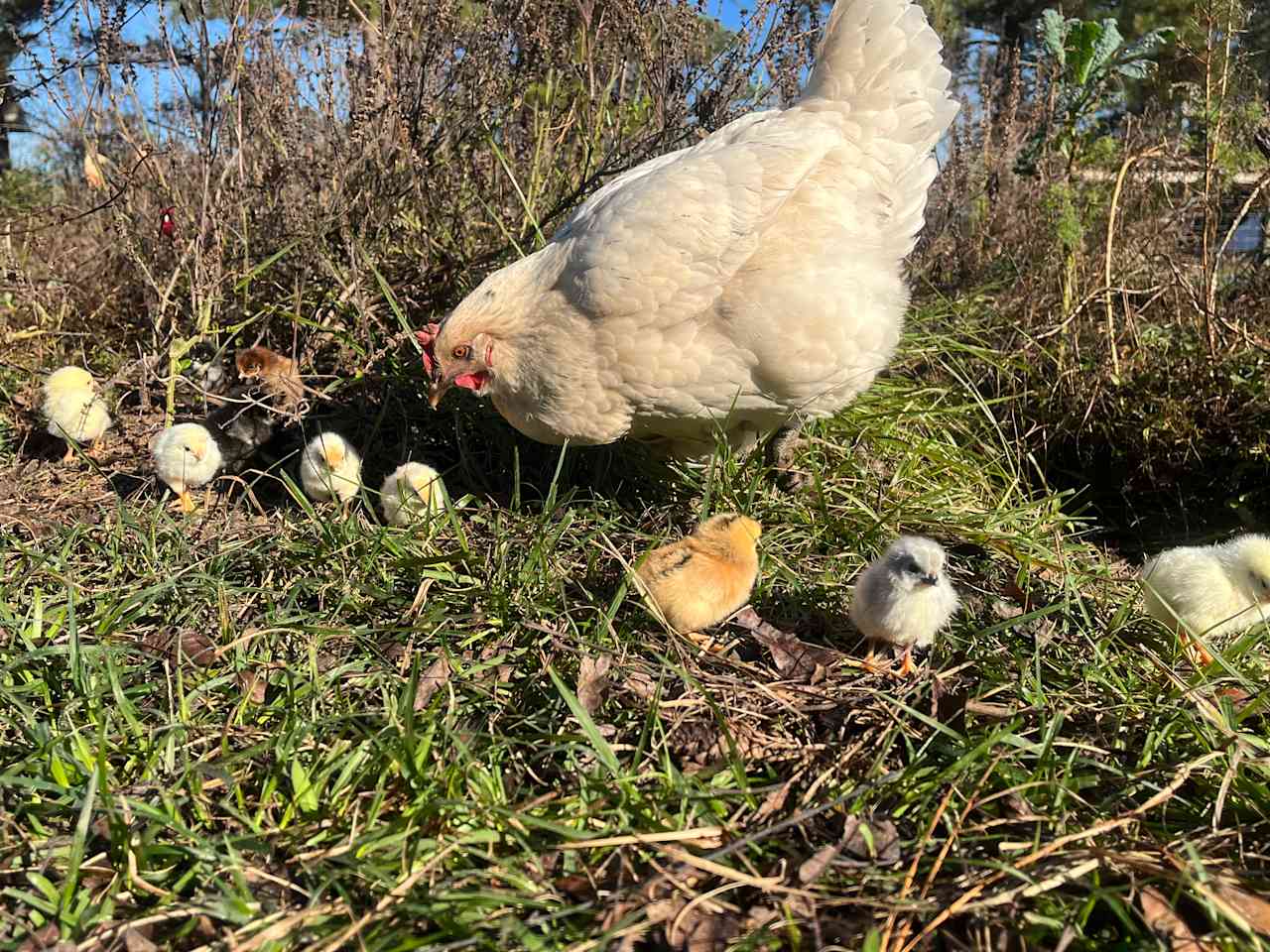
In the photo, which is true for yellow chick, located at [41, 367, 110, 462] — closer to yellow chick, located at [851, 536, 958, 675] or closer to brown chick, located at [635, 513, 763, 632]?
brown chick, located at [635, 513, 763, 632]

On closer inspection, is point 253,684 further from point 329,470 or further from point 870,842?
point 870,842

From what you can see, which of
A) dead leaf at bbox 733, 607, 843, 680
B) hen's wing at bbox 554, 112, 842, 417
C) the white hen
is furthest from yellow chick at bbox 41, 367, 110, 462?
dead leaf at bbox 733, 607, 843, 680

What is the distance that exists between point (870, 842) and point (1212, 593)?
1.37m

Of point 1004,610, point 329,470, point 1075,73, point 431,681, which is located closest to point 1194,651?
point 1004,610

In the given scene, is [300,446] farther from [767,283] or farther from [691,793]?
[691,793]

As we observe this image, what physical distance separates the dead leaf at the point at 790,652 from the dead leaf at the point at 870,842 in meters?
0.54

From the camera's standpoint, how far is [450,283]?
400 cm

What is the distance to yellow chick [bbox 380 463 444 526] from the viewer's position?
2791mm

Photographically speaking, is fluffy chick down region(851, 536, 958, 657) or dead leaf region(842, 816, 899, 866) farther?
fluffy chick down region(851, 536, 958, 657)

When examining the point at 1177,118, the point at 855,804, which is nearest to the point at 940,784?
the point at 855,804

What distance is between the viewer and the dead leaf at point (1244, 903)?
1.45 meters

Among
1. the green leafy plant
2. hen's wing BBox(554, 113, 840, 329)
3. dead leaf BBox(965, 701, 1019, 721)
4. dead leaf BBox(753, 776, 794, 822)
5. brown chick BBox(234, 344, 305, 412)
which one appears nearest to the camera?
dead leaf BBox(753, 776, 794, 822)

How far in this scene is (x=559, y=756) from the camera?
1882mm

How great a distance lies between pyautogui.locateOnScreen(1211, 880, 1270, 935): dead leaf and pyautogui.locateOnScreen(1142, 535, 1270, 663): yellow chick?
836mm
